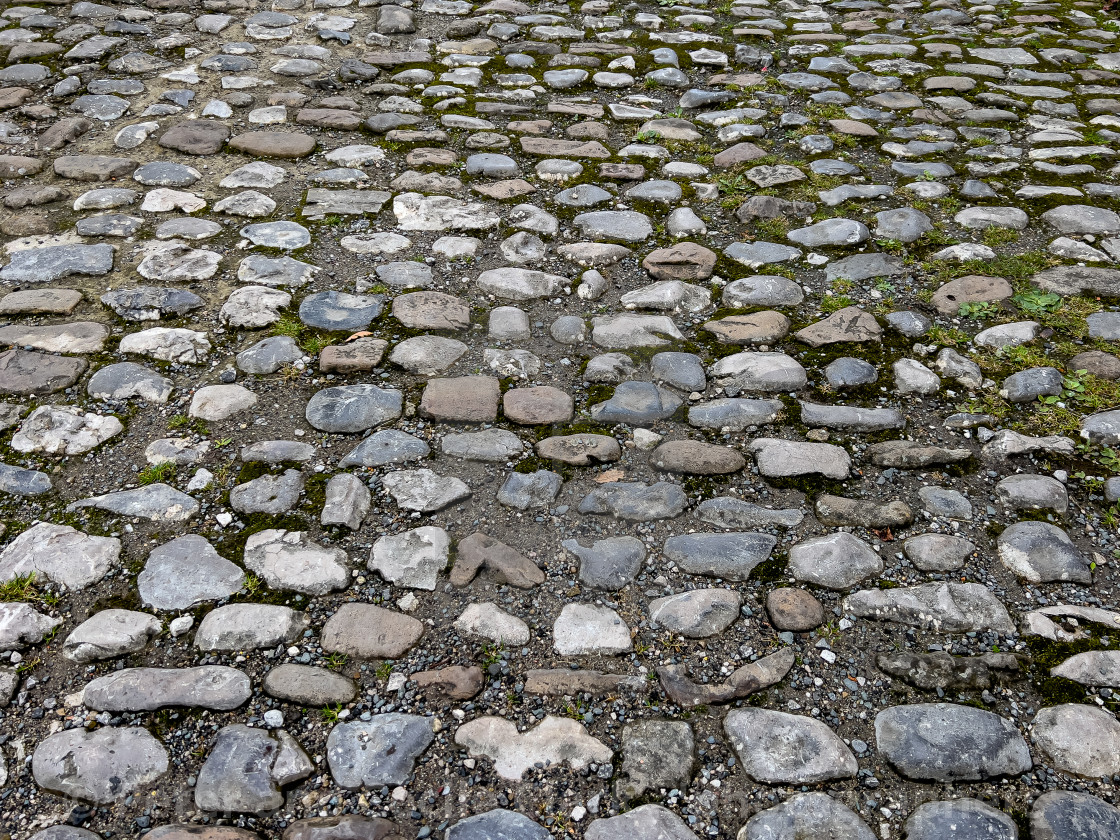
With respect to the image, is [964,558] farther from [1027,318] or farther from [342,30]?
[342,30]

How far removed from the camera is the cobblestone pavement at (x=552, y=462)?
182 centimetres

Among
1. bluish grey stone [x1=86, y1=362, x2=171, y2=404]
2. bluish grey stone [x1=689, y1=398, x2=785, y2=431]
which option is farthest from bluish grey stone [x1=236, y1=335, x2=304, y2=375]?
bluish grey stone [x1=689, y1=398, x2=785, y2=431]

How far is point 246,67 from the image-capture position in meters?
4.98

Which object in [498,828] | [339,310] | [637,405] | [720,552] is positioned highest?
[339,310]

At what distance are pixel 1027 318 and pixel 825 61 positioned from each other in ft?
9.86

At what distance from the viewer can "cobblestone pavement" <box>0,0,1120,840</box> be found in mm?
1818

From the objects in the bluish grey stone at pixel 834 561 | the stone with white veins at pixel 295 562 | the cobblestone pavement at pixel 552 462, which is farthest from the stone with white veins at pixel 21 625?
the bluish grey stone at pixel 834 561

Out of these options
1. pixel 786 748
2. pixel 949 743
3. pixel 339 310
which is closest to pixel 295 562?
pixel 339 310

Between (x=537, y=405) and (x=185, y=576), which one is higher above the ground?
(x=537, y=405)

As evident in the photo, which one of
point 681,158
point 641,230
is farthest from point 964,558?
point 681,158

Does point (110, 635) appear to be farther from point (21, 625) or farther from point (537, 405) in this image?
point (537, 405)

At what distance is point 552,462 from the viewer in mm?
2596

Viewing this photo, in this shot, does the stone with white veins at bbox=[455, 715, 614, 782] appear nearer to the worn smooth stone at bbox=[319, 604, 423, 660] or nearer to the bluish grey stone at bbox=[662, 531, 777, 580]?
the worn smooth stone at bbox=[319, 604, 423, 660]

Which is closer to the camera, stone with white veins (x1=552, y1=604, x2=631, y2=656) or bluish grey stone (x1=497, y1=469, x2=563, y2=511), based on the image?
stone with white veins (x1=552, y1=604, x2=631, y2=656)
